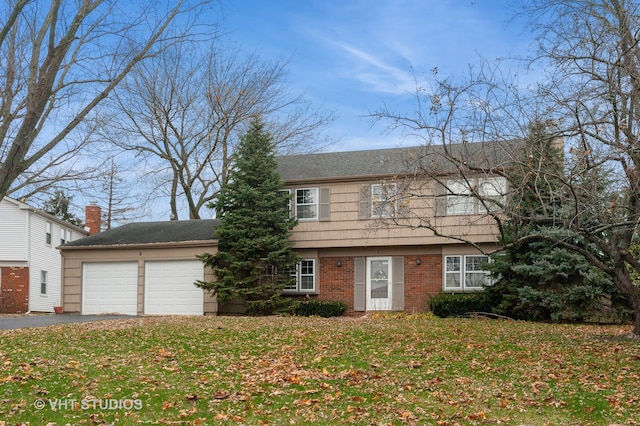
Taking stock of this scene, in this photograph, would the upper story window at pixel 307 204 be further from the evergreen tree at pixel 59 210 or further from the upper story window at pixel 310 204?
the evergreen tree at pixel 59 210

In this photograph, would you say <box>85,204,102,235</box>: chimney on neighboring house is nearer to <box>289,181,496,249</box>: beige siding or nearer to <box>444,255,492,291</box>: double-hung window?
<box>289,181,496,249</box>: beige siding

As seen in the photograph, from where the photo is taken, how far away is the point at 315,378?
9.36 metres

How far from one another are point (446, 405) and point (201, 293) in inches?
618

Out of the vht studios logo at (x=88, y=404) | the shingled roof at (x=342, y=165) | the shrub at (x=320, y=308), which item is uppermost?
the shingled roof at (x=342, y=165)

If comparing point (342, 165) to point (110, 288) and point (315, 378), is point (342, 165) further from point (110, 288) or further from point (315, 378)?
point (315, 378)

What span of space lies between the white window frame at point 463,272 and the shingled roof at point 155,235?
25.9 ft

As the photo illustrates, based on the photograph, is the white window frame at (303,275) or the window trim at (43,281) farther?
the window trim at (43,281)

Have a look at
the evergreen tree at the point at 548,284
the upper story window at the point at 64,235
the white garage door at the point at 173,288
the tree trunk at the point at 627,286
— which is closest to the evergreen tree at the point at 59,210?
the upper story window at the point at 64,235

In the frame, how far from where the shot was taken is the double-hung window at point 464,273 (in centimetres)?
2166

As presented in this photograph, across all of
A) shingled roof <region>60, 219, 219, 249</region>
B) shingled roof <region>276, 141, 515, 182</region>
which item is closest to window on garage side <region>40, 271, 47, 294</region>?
shingled roof <region>60, 219, 219, 249</region>

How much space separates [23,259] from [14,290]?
1.43m

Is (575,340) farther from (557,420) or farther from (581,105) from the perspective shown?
(557,420)

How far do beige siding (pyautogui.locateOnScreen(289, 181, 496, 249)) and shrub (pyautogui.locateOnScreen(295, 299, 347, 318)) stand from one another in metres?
2.05

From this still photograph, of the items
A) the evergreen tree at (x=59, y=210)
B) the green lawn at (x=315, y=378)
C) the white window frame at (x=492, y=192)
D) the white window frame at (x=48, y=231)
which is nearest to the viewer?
the green lawn at (x=315, y=378)
